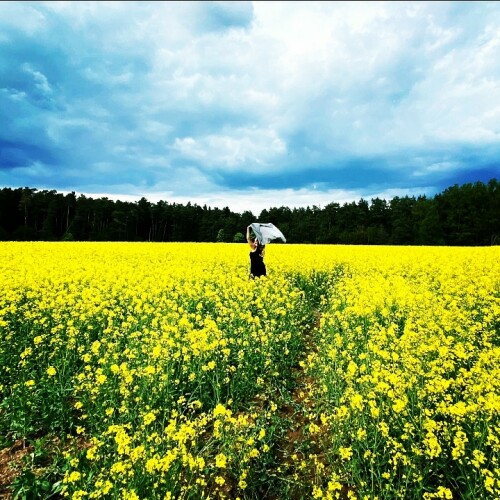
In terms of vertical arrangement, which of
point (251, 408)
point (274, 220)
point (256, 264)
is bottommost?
point (251, 408)

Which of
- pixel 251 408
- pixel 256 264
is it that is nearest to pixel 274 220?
pixel 256 264

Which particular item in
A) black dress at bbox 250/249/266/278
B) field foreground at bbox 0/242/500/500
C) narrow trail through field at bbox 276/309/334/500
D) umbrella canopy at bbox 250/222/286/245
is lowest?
narrow trail through field at bbox 276/309/334/500

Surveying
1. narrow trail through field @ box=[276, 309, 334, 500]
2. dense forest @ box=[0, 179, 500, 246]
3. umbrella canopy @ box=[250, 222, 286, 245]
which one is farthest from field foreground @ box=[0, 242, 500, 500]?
dense forest @ box=[0, 179, 500, 246]

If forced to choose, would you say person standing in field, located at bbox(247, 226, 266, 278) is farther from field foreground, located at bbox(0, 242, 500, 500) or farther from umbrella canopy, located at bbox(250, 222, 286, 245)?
field foreground, located at bbox(0, 242, 500, 500)

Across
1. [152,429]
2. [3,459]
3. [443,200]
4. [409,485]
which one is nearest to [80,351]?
[3,459]

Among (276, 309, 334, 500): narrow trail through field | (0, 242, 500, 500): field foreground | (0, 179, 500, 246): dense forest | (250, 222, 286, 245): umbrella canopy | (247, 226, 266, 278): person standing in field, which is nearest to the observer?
(0, 242, 500, 500): field foreground

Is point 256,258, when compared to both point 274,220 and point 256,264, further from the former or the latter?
point 274,220

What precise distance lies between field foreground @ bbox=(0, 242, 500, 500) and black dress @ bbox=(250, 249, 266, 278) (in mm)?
2527

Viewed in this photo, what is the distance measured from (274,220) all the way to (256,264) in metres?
70.9

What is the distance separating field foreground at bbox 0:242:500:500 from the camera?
11.1ft

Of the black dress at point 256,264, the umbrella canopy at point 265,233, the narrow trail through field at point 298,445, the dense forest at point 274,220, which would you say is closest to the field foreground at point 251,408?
the narrow trail through field at point 298,445

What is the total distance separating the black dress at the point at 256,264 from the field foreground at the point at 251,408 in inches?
99.5

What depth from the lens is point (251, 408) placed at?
4.75m

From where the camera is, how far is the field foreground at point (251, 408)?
337 cm
